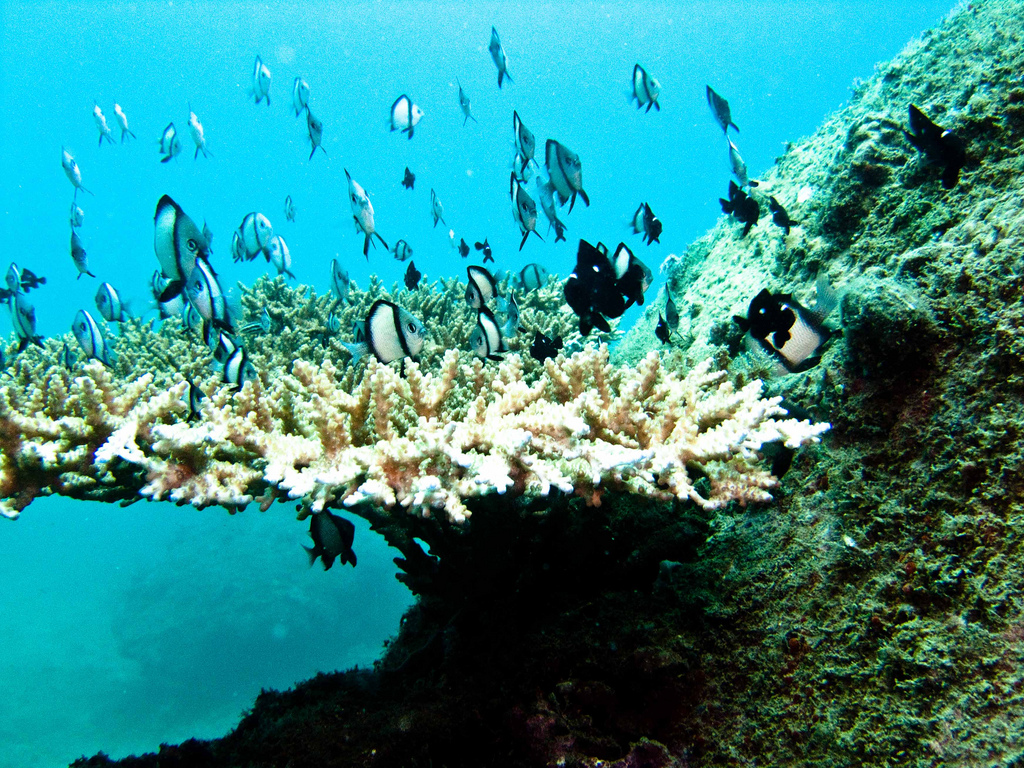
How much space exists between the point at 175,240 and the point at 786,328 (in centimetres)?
321

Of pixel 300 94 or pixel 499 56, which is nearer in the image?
pixel 499 56

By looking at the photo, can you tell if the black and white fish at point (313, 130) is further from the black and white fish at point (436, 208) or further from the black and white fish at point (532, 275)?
the black and white fish at point (532, 275)

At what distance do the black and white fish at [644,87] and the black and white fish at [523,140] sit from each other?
122cm

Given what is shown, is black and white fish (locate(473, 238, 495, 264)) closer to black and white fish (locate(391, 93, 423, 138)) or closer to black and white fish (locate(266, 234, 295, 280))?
black and white fish (locate(391, 93, 423, 138))

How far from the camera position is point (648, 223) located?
190 inches

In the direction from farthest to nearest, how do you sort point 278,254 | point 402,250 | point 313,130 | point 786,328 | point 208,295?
point 402,250, point 278,254, point 313,130, point 208,295, point 786,328

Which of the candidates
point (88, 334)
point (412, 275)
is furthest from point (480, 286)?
point (88, 334)

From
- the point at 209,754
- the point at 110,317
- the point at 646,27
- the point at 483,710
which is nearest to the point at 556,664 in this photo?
the point at 483,710

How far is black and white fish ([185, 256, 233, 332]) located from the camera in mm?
3081

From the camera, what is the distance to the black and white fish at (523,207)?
185 inches

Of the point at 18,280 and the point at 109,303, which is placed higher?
the point at 18,280

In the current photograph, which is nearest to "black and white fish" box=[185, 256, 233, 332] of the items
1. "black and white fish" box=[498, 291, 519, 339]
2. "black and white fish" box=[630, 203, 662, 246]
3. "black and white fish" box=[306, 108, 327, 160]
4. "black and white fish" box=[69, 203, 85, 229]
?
"black and white fish" box=[498, 291, 519, 339]

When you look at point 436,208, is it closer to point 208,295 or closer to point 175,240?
point 208,295

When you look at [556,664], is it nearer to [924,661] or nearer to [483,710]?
[483,710]
